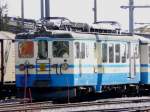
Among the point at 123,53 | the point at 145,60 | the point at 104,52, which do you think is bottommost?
the point at 145,60

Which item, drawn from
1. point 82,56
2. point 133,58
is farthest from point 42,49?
point 133,58

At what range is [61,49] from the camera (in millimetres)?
25234

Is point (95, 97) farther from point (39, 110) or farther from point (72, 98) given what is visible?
point (39, 110)

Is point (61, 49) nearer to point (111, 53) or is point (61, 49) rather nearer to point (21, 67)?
point (21, 67)

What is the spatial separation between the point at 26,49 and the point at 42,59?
0.87m

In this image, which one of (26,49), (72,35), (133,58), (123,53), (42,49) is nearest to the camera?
(72,35)

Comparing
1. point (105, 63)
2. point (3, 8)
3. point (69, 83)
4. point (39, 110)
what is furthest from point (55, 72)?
point (3, 8)

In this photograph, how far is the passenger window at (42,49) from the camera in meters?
25.4

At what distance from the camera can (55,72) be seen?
25.2 metres

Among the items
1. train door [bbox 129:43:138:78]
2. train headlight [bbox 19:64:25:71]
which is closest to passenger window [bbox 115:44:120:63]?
train door [bbox 129:43:138:78]

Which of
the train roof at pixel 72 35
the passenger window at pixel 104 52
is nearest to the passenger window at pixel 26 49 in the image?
the train roof at pixel 72 35

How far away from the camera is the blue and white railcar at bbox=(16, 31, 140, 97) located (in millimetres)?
25094

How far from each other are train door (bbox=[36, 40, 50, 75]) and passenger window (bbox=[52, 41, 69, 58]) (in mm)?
350

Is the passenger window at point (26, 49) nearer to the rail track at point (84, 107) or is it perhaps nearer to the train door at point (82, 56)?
the train door at point (82, 56)
